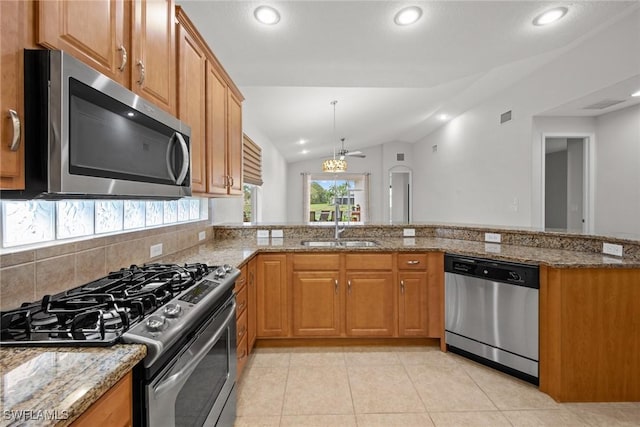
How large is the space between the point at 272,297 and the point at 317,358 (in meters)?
0.60

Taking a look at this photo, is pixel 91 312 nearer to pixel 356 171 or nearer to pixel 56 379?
pixel 56 379

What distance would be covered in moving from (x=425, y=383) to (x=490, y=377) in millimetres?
488

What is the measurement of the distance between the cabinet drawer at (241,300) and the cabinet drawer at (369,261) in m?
0.87

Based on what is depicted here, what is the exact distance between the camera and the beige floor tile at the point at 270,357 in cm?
242

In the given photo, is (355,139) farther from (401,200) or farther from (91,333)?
(91,333)

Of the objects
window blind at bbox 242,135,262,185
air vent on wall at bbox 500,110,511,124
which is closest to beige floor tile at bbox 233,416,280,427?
window blind at bbox 242,135,262,185

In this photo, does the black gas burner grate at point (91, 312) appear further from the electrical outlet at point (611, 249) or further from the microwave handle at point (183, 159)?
the electrical outlet at point (611, 249)

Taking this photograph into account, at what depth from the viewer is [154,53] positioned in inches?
57.4

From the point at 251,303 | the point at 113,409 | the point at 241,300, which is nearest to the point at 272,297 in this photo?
the point at 251,303

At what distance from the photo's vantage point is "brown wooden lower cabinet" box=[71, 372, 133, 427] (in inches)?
26.9

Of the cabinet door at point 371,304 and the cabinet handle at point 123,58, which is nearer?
the cabinet handle at point 123,58

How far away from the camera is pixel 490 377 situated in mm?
2225

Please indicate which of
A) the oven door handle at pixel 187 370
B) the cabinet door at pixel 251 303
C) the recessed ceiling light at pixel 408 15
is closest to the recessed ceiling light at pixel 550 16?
the recessed ceiling light at pixel 408 15

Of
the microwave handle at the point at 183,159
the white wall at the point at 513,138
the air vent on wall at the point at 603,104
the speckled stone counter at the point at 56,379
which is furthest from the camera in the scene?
the air vent on wall at the point at 603,104
